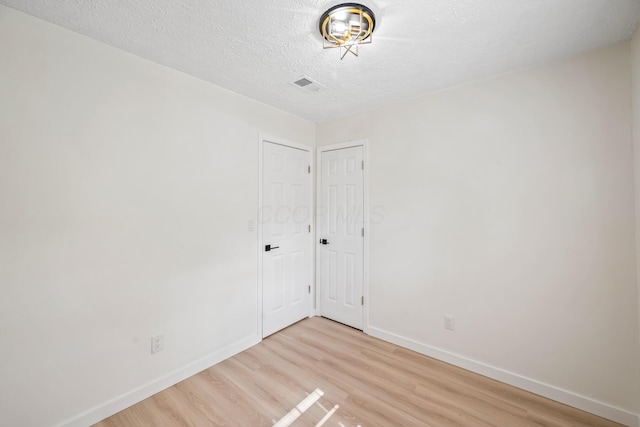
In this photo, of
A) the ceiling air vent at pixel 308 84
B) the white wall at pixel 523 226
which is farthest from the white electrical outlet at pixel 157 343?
the ceiling air vent at pixel 308 84

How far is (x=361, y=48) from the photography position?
5.73 ft

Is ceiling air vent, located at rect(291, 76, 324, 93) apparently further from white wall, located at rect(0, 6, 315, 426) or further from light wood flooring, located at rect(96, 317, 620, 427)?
light wood flooring, located at rect(96, 317, 620, 427)

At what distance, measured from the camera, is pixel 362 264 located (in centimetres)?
292

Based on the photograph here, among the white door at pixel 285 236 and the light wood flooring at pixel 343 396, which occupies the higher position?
the white door at pixel 285 236

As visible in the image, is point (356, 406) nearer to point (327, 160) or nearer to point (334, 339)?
point (334, 339)

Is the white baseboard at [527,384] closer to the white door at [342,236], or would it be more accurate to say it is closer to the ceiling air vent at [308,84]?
the white door at [342,236]

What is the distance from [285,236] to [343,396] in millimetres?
1635

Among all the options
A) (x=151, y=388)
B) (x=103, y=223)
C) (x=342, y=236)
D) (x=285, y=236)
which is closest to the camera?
(x=103, y=223)

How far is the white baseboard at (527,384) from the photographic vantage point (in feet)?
5.50

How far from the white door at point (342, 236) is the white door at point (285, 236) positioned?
192 millimetres

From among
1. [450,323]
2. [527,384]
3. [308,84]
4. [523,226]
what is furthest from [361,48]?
[527,384]

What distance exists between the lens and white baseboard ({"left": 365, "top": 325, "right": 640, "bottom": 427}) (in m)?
1.68

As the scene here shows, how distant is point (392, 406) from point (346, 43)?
2467 mm

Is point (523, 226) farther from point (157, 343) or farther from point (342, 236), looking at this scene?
point (157, 343)
